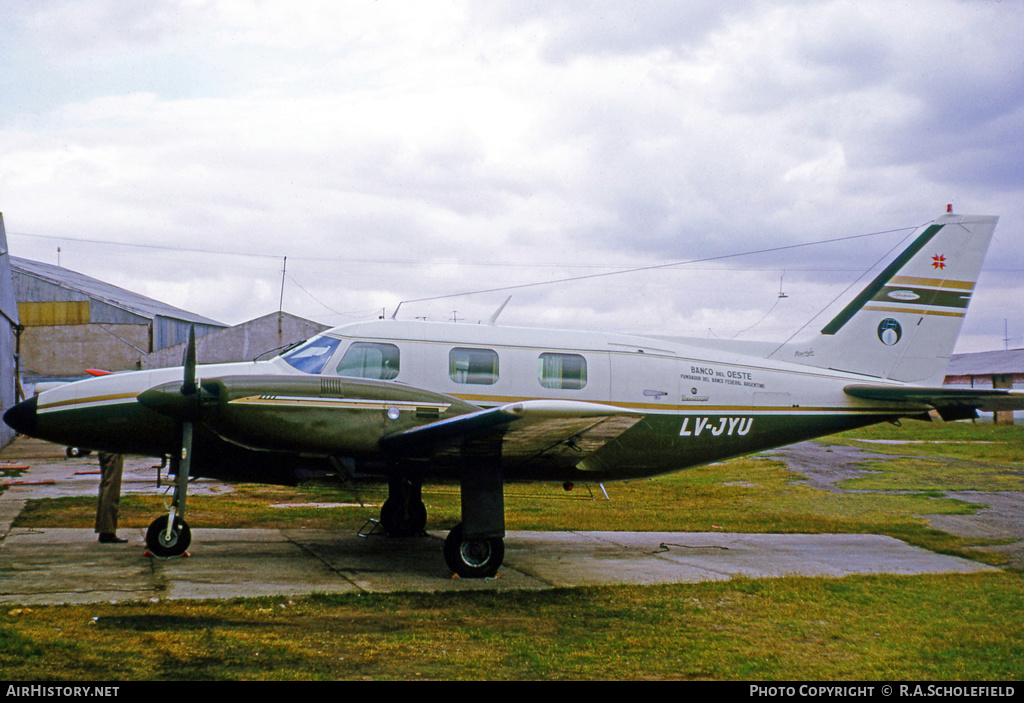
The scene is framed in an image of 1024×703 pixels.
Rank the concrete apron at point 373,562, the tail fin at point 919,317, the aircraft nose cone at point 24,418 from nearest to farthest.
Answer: the concrete apron at point 373,562
the aircraft nose cone at point 24,418
the tail fin at point 919,317

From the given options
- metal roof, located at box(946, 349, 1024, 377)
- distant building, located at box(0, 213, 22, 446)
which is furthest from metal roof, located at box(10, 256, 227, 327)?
metal roof, located at box(946, 349, 1024, 377)

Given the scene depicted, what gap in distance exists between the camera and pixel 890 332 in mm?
12539

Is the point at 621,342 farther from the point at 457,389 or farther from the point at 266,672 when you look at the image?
the point at 266,672

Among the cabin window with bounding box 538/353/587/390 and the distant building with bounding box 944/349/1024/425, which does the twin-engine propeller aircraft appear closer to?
the cabin window with bounding box 538/353/587/390

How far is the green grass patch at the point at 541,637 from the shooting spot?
573 centimetres

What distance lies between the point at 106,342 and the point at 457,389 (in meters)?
35.3

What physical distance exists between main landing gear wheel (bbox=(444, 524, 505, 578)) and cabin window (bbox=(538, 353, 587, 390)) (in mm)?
2287

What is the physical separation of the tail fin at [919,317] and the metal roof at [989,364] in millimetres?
61585

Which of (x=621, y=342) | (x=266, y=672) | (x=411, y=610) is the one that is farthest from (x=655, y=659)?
(x=621, y=342)

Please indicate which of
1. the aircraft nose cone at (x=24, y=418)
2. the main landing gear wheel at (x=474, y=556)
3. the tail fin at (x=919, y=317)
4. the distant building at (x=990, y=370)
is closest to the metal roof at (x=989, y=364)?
the distant building at (x=990, y=370)

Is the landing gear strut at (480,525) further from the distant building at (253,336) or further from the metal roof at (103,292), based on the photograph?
the metal roof at (103,292)

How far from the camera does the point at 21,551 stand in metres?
9.55

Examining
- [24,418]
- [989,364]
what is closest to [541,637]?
[24,418]

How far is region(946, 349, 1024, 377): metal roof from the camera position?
69000 mm
